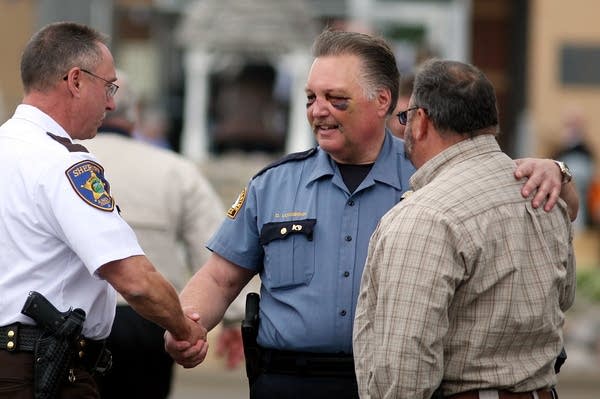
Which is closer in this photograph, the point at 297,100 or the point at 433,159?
the point at 433,159

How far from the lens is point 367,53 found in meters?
5.20

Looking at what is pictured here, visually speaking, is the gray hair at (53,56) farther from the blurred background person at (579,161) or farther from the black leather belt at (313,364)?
the blurred background person at (579,161)

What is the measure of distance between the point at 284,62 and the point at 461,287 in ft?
43.1

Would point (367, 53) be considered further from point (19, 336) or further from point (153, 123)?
point (153, 123)

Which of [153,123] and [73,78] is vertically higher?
[73,78]

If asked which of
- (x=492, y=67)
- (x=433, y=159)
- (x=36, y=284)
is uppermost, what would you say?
(x=433, y=159)

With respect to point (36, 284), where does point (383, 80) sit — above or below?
above

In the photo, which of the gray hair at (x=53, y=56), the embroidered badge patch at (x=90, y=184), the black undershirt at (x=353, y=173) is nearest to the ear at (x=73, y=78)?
the gray hair at (x=53, y=56)

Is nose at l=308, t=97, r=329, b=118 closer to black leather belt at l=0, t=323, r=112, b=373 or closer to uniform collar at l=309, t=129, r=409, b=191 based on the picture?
uniform collar at l=309, t=129, r=409, b=191

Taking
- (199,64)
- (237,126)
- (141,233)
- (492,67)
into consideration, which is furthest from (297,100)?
(141,233)

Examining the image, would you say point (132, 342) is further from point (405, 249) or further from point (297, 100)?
point (297, 100)

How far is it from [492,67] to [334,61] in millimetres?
18092

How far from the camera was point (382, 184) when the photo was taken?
520 cm

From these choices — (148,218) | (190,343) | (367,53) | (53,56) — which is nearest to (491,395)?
(190,343)
